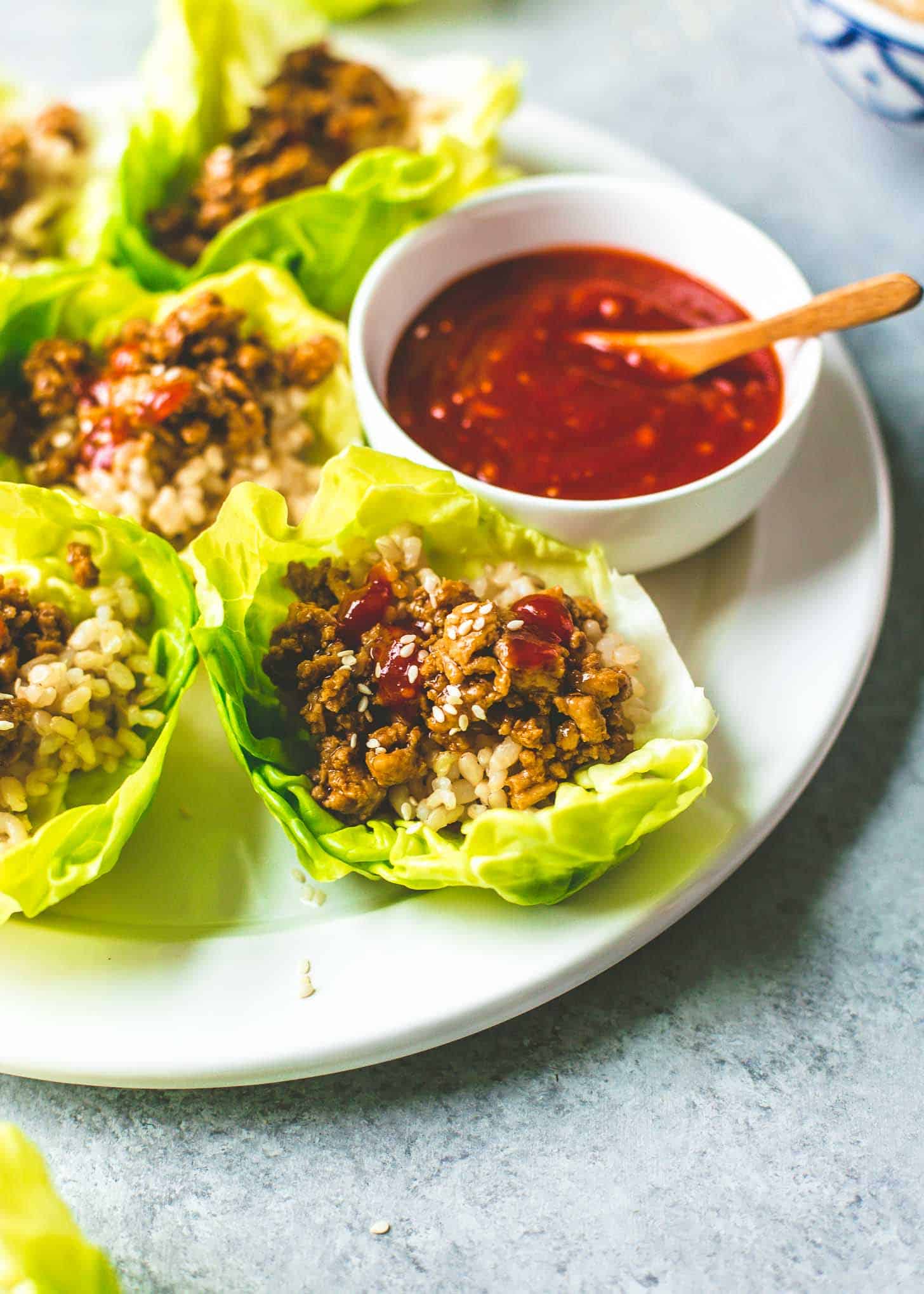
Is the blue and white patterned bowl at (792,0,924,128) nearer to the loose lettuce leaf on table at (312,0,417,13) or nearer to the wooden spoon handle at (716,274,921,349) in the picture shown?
the wooden spoon handle at (716,274,921,349)

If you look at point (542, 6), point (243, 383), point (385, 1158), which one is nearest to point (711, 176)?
point (542, 6)

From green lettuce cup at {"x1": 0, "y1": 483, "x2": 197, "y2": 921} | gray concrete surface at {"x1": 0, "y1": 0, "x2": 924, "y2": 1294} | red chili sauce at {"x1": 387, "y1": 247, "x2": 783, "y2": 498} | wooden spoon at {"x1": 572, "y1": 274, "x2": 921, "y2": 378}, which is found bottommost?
gray concrete surface at {"x1": 0, "y1": 0, "x2": 924, "y2": 1294}

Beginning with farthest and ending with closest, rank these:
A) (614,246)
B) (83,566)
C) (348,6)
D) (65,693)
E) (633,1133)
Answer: (348,6)
(614,246)
(83,566)
(65,693)
(633,1133)

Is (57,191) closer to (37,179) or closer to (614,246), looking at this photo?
(37,179)

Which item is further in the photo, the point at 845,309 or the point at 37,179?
the point at 37,179

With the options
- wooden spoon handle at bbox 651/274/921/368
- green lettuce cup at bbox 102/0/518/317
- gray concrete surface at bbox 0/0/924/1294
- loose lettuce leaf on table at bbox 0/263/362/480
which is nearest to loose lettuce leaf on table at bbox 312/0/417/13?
green lettuce cup at bbox 102/0/518/317

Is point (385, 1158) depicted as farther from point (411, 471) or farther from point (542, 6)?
point (542, 6)

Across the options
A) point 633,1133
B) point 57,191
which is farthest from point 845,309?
point 57,191

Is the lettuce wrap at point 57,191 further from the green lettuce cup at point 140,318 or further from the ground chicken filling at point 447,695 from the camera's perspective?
the ground chicken filling at point 447,695
